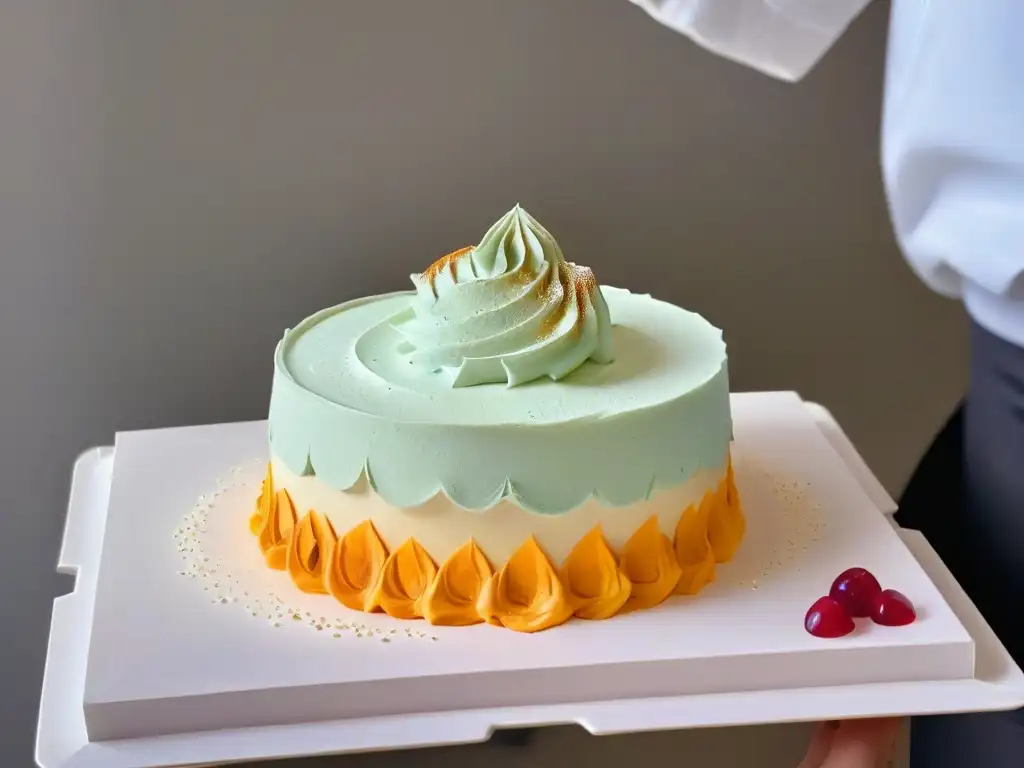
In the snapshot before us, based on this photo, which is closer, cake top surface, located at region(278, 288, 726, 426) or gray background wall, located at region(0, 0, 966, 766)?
cake top surface, located at region(278, 288, 726, 426)

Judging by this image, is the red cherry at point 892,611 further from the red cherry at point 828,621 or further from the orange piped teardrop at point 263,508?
the orange piped teardrop at point 263,508

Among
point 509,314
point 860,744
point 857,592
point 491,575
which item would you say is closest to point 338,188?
point 509,314

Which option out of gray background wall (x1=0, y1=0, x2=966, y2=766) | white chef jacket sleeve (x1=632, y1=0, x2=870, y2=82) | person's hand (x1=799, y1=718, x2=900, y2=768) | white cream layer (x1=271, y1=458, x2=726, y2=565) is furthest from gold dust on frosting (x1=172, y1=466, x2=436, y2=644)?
white chef jacket sleeve (x1=632, y1=0, x2=870, y2=82)

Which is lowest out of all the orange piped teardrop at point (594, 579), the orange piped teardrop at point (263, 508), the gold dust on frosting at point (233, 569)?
the gold dust on frosting at point (233, 569)

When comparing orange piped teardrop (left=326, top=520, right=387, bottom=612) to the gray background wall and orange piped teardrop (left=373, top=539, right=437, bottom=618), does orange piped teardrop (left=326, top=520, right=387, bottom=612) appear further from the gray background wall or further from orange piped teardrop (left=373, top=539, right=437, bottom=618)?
the gray background wall

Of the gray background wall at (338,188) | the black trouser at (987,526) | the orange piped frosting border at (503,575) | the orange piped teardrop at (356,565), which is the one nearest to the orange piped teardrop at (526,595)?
the orange piped frosting border at (503,575)

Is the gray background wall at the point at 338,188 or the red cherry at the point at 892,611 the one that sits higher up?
the gray background wall at the point at 338,188
